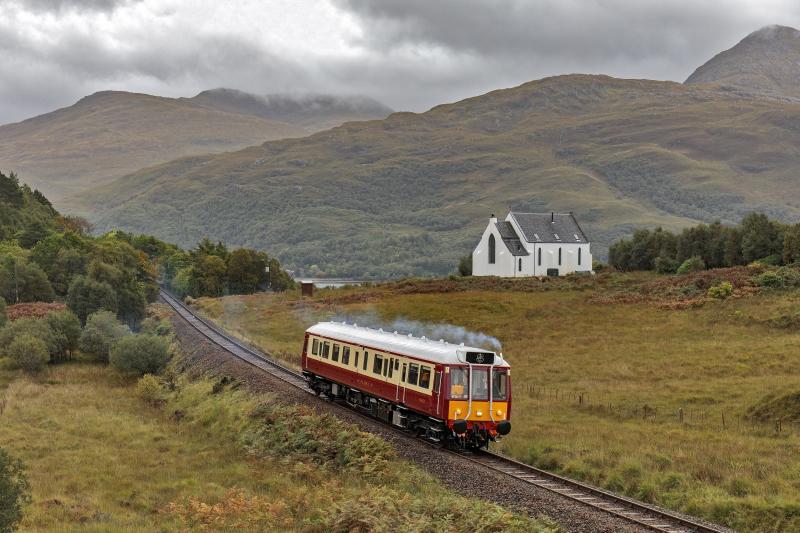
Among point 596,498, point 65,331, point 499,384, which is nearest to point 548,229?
point 65,331

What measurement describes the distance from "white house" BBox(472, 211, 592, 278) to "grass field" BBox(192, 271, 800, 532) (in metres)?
24.7

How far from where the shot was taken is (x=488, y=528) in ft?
57.5

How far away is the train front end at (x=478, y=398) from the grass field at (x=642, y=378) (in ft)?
5.21

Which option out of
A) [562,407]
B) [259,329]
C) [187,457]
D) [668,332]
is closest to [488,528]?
[187,457]

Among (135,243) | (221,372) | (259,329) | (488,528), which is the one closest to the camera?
(488,528)

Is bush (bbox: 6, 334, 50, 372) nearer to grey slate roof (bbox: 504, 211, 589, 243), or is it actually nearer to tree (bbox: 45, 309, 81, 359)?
tree (bbox: 45, 309, 81, 359)

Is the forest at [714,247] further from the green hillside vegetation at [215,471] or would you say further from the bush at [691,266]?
the green hillside vegetation at [215,471]

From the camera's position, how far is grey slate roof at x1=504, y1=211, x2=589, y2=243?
→ 11225 centimetres

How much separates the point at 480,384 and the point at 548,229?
8938 cm

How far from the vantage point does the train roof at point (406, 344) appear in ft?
88.3

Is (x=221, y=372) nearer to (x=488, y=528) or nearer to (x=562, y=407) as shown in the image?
(x=562, y=407)

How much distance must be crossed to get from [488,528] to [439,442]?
34.3 ft

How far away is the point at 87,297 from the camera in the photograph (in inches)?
2808

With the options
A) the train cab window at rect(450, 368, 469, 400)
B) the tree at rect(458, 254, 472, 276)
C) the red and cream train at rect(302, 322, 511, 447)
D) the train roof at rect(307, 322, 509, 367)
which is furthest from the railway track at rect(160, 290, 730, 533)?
the tree at rect(458, 254, 472, 276)
